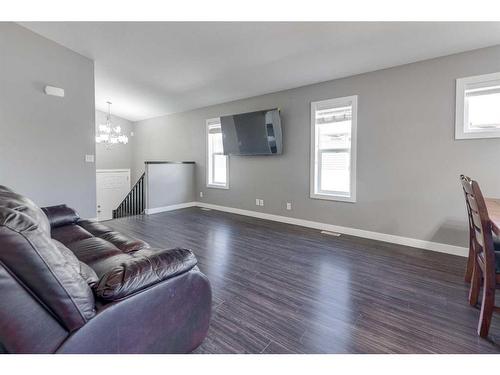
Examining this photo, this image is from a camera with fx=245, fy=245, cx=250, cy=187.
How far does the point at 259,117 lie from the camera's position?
4750 mm

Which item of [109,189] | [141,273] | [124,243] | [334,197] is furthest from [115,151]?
[141,273]

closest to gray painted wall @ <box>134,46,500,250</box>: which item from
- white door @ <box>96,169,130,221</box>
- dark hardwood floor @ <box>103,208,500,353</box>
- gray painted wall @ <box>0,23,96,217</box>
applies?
dark hardwood floor @ <box>103,208,500,353</box>

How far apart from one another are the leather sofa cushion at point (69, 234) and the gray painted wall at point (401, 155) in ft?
10.8

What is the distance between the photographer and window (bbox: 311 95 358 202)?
386cm

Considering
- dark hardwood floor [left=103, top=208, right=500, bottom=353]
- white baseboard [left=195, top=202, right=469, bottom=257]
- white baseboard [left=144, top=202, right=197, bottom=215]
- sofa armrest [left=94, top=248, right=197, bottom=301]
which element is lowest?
Answer: dark hardwood floor [left=103, top=208, right=500, bottom=353]

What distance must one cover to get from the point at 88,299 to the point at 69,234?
159 cm

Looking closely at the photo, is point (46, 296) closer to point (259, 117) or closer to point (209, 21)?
point (209, 21)

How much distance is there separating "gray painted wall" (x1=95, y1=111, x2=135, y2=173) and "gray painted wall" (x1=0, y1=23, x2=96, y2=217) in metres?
3.91

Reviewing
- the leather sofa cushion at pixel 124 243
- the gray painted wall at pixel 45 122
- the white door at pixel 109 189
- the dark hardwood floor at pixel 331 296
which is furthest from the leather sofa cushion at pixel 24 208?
the white door at pixel 109 189

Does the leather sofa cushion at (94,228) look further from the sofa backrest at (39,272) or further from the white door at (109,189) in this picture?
the white door at (109,189)

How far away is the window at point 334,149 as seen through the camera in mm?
3859

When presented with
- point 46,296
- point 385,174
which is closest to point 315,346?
point 46,296

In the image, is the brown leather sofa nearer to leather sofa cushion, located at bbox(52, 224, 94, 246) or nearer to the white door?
leather sofa cushion, located at bbox(52, 224, 94, 246)

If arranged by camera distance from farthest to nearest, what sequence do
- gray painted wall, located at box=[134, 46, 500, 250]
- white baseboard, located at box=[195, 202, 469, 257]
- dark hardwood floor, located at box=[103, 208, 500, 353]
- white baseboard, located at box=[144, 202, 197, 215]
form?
white baseboard, located at box=[144, 202, 197, 215] < white baseboard, located at box=[195, 202, 469, 257] < gray painted wall, located at box=[134, 46, 500, 250] < dark hardwood floor, located at box=[103, 208, 500, 353]
